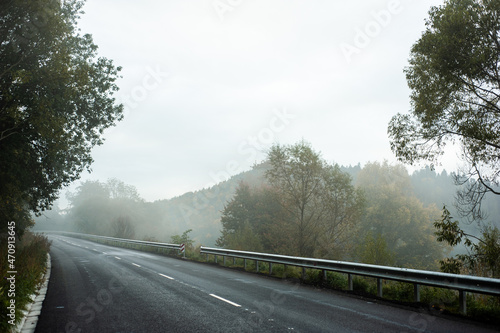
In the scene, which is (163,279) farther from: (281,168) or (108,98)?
(281,168)

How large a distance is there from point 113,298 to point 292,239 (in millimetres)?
20492

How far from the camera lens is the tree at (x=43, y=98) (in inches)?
422

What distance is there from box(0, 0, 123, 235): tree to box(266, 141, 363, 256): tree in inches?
565

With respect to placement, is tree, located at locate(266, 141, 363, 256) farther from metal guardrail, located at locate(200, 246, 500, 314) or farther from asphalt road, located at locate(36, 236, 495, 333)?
asphalt road, located at locate(36, 236, 495, 333)

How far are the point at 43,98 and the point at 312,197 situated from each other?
2145cm

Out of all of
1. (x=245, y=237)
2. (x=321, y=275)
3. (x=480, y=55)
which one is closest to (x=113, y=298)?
(x=321, y=275)

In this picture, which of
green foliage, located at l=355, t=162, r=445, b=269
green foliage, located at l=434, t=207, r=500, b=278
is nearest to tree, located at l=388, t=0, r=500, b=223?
green foliage, located at l=434, t=207, r=500, b=278

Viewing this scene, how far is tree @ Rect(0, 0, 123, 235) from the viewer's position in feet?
35.2

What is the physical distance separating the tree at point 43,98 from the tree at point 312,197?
14.4 m

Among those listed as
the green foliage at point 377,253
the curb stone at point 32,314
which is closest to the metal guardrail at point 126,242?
the green foliage at point 377,253

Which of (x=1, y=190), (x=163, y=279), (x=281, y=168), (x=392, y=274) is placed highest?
(x=281, y=168)

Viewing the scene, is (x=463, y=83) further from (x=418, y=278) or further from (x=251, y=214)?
(x=251, y=214)

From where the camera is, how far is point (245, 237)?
31250mm

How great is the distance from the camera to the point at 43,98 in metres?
11.6
